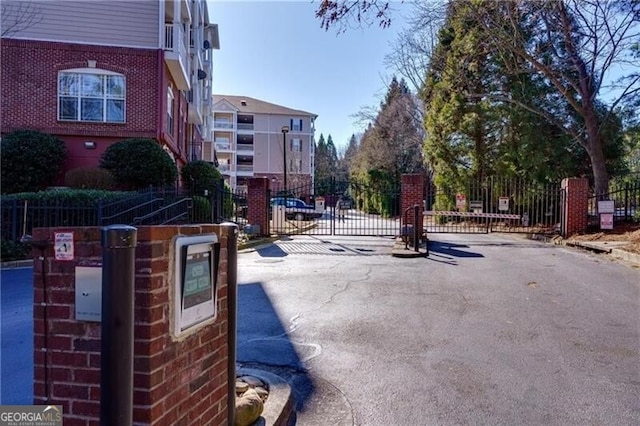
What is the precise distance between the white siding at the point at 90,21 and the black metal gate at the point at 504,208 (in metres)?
13.6

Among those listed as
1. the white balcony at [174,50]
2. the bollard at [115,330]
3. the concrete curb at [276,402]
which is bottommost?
the concrete curb at [276,402]

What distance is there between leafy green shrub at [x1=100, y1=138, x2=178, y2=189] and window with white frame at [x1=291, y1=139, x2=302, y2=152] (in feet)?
163

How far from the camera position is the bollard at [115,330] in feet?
6.20

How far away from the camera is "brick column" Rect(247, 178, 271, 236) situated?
17.6 meters

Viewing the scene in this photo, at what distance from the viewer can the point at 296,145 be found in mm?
66688

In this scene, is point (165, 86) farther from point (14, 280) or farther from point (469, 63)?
point (469, 63)

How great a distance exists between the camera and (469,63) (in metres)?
22.2

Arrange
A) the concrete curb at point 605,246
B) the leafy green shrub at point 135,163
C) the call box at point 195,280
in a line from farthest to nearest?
the leafy green shrub at point 135,163 → the concrete curb at point 605,246 → the call box at point 195,280

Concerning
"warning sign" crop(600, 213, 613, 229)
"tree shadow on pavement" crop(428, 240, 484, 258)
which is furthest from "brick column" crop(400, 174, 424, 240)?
"warning sign" crop(600, 213, 613, 229)

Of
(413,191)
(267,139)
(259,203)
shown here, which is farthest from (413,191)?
(267,139)

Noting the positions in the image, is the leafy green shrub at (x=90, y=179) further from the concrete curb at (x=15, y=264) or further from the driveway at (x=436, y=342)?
the driveway at (x=436, y=342)

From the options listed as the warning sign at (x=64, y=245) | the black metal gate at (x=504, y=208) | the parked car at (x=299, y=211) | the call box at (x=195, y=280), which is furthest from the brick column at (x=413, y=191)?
the warning sign at (x=64, y=245)

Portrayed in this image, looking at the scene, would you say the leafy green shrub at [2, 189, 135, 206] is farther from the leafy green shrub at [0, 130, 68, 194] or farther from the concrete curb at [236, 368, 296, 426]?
the concrete curb at [236, 368, 296, 426]

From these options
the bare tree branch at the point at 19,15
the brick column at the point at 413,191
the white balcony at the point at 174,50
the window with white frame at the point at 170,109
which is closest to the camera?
the brick column at the point at 413,191
